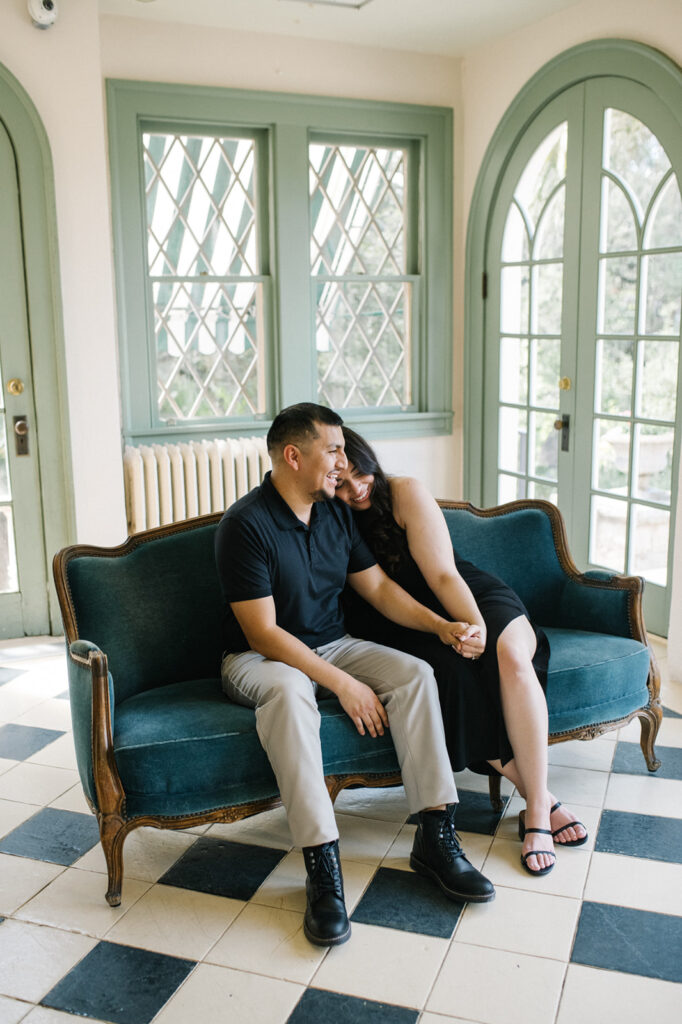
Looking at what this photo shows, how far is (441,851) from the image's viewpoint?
242cm

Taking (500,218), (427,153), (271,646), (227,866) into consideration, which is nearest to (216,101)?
(427,153)

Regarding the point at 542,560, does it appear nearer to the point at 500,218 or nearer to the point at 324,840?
the point at 324,840

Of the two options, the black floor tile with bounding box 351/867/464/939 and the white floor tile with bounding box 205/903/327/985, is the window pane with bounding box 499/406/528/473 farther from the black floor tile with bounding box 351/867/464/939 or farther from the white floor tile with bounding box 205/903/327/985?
the white floor tile with bounding box 205/903/327/985

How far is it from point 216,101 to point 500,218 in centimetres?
153

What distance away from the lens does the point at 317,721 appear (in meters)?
2.43

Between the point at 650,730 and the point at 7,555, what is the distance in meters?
2.87

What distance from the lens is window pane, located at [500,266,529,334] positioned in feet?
16.1

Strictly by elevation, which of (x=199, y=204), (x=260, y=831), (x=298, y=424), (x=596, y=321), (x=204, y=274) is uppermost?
(x=199, y=204)

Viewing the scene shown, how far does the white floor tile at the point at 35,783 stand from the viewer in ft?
9.77

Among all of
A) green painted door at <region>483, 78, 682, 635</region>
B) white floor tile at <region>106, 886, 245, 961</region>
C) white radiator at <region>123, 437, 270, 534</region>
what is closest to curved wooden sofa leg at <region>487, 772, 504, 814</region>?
white floor tile at <region>106, 886, 245, 961</region>

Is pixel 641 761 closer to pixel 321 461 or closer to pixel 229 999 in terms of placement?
pixel 321 461

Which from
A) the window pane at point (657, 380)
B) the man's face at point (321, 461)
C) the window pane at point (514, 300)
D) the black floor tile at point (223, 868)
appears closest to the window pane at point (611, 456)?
the window pane at point (657, 380)

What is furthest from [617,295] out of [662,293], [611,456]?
[611,456]

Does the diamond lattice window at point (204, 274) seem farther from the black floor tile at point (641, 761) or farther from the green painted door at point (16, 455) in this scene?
the black floor tile at point (641, 761)
